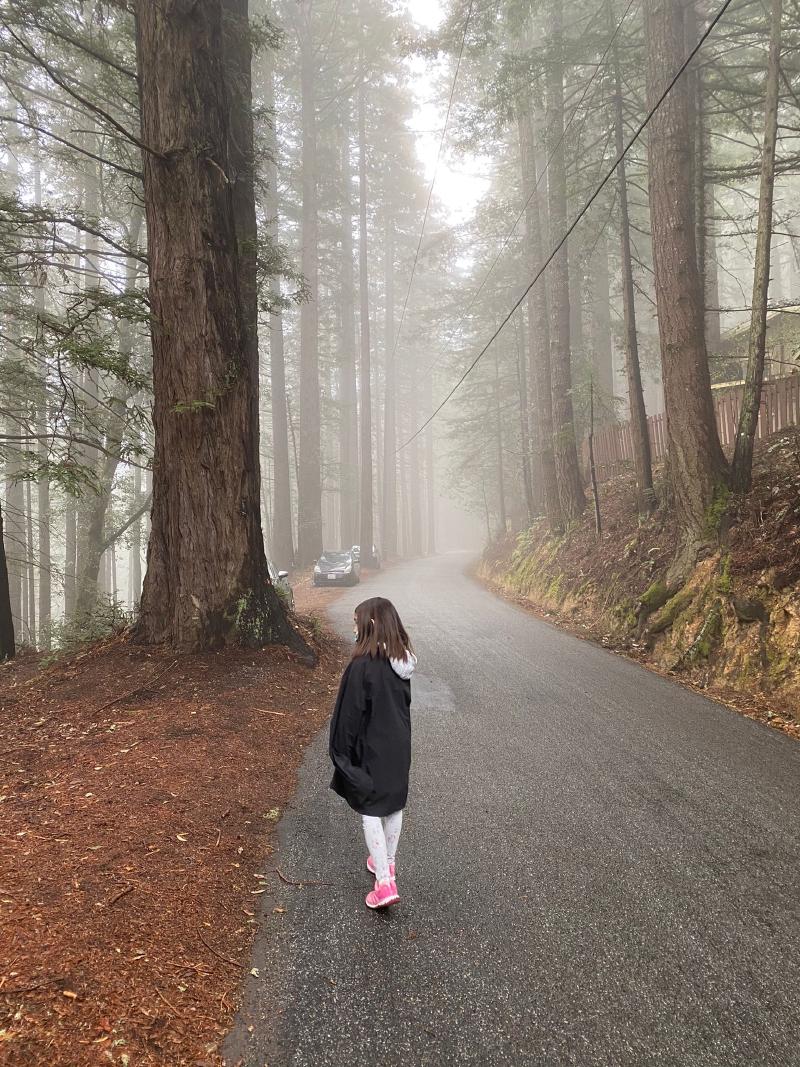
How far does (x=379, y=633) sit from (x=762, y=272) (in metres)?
7.07

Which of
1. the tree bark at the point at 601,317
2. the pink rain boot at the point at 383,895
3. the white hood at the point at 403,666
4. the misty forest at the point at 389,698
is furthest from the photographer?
the tree bark at the point at 601,317

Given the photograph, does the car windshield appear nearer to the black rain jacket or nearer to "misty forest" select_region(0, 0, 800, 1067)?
"misty forest" select_region(0, 0, 800, 1067)

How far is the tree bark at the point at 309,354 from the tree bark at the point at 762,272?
16.9 meters

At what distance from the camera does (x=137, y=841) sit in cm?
315

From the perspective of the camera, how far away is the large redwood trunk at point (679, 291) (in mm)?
8070

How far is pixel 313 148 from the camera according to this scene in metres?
21.7

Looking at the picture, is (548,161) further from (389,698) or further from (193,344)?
(389,698)

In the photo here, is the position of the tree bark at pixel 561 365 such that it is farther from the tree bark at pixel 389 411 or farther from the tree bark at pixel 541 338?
the tree bark at pixel 389 411

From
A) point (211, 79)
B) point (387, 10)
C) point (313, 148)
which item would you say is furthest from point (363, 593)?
point (387, 10)

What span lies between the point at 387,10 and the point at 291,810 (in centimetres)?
2712

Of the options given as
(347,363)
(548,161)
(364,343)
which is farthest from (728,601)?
(347,363)

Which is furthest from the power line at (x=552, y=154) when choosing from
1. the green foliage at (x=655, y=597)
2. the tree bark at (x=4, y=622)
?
the tree bark at (x=4, y=622)

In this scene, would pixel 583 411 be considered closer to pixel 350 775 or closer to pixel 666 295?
pixel 666 295

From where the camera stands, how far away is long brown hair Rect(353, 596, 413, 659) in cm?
309
